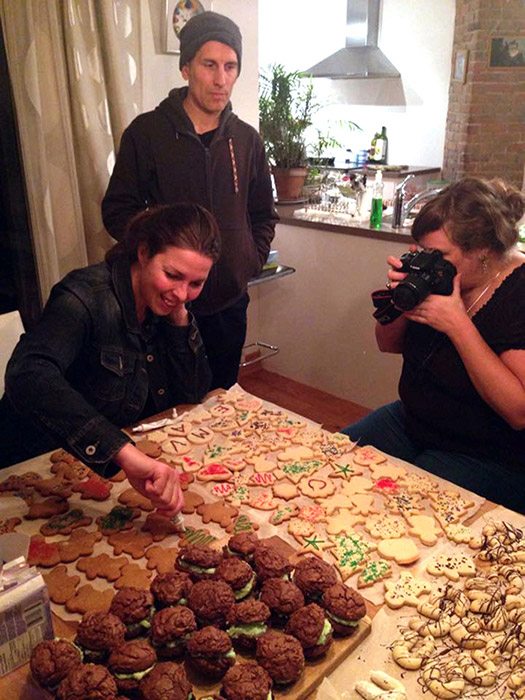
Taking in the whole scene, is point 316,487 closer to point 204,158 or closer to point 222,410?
point 222,410

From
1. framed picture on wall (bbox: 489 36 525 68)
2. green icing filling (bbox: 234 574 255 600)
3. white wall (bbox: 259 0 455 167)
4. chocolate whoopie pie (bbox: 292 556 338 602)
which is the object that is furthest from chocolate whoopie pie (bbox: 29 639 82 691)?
white wall (bbox: 259 0 455 167)

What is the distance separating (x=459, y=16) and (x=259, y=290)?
364 centimetres

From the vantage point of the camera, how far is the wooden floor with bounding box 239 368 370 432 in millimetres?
3191

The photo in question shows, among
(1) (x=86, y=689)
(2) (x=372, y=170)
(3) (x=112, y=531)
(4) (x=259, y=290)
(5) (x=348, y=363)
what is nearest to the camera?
(1) (x=86, y=689)

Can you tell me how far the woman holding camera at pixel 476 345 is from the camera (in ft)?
4.79

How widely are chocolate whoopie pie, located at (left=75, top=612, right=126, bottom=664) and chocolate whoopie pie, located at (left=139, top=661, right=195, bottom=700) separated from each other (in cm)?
7

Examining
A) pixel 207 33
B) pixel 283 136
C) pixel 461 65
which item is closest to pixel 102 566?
pixel 207 33

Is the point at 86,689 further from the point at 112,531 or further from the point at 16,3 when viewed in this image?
the point at 16,3

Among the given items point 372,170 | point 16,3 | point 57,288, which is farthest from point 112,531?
point 372,170

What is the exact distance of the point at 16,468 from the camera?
4.50ft

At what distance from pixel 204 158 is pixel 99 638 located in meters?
1.65

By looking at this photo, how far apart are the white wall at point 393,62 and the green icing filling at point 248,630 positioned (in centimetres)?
594

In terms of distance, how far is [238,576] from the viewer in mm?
936

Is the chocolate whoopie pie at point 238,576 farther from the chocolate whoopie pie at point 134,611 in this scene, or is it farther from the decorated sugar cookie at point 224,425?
the decorated sugar cookie at point 224,425
